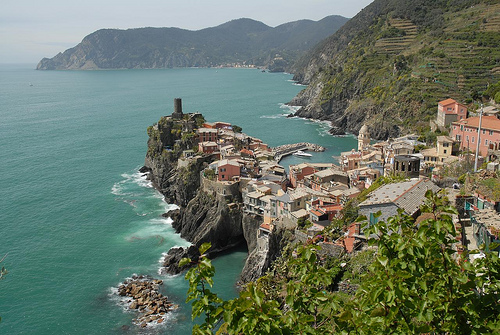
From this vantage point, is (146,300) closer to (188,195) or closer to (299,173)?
(188,195)

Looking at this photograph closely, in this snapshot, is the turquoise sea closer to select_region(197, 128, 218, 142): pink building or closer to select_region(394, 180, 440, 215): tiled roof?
select_region(197, 128, 218, 142): pink building

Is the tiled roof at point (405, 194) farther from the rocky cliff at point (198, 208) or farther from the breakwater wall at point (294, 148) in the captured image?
the breakwater wall at point (294, 148)

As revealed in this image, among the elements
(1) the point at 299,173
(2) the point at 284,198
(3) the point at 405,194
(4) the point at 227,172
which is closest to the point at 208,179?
(4) the point at 227,172

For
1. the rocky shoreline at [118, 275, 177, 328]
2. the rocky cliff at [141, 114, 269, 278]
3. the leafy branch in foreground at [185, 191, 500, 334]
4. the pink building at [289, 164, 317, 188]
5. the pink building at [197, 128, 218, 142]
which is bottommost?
the rocky shoreline at [118, 275, 177, 328]

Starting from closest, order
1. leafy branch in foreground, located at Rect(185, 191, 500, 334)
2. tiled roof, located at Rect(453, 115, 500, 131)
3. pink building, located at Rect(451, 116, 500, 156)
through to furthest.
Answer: leafy branch in foreground, located at Rect(185, 191, 500, 334), pink building, located at Rect(451, 116, 500, 156), tiled roof, located at Rect(453, 115, 500, 131)

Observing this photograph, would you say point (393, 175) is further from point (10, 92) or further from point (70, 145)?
point (10, 92)

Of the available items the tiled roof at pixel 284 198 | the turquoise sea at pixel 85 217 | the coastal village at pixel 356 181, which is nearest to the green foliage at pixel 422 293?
the coastal village at pixel 356 181

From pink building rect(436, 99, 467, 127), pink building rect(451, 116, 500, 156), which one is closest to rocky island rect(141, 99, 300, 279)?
pink building rect(451, 116, 500, 156)
